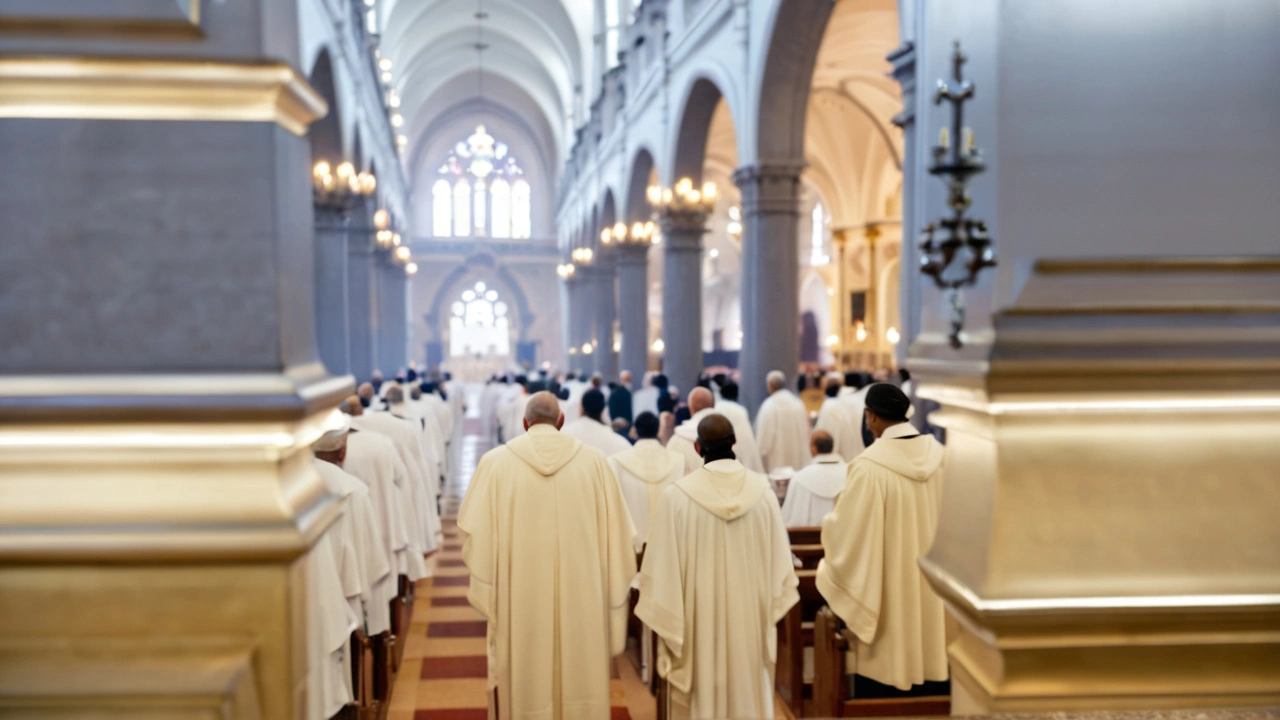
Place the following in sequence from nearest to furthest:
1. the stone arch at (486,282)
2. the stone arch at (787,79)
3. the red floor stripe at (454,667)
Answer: the red floor stripe at (454,667) < the stone arch at (787,79) < the stone arch at (486,282)

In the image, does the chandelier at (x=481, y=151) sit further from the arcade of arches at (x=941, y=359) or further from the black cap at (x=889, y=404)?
the arcade of arches at (x=941, y=359)

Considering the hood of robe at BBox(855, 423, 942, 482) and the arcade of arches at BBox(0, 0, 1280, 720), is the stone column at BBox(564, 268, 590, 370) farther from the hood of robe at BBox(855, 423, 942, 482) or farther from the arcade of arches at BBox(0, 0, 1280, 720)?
the arcade of arches at BBox(0, 0, 1280, 720)

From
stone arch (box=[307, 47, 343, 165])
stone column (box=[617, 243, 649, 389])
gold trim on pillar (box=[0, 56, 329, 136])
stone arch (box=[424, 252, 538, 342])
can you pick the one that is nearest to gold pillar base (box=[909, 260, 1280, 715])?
gold trim on pillar (box=[0, 56, 329, 136])

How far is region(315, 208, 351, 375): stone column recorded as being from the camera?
41.8ft

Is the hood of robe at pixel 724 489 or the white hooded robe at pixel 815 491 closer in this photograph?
the hood of robe at pixel 724 489

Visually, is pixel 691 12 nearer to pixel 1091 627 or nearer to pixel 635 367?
pixel 635 367

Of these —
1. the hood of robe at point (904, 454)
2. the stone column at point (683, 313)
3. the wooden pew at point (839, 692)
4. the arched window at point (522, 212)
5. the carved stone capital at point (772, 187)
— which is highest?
the arched window at point (522, 212)

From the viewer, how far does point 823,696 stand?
497cm

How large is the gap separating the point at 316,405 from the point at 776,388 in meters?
8.17

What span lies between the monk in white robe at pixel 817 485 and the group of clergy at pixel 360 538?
2.63 meters

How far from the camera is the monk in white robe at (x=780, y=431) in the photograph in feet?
33.2

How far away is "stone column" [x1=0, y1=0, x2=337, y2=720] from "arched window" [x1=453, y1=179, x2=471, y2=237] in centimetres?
3836

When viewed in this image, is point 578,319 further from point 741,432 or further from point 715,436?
point 715,436

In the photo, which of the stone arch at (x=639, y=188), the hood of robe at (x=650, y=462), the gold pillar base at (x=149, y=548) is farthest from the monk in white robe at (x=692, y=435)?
the stone arch at (x=639, y=188)
